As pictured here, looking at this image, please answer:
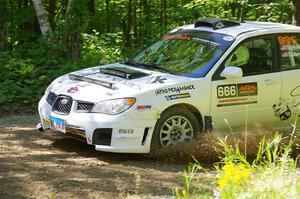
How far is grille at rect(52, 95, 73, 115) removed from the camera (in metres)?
6.90

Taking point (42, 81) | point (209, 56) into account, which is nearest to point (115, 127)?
point (209, 56)

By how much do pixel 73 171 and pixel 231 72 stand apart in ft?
8.15

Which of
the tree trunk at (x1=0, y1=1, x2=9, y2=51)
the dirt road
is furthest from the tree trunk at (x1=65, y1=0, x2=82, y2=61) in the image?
the dirt road

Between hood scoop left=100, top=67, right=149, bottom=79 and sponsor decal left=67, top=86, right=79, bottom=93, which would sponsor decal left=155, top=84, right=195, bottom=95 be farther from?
sponsor decal left=67, top=86, right=79, bottom=93

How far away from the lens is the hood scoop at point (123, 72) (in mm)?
7117

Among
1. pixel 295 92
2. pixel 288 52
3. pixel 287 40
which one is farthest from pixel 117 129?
pixel 287 40

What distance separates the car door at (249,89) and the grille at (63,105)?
191 cm

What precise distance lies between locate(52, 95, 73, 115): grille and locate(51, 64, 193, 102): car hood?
2.7 inches

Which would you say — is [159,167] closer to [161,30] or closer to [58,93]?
[58,93]

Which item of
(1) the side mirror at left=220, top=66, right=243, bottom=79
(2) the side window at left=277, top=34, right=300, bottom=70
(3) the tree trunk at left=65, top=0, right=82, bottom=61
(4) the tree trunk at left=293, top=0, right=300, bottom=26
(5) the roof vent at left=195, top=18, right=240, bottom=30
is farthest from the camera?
(3) the tree trunk at left=65, top=0, right=82, bottom=61

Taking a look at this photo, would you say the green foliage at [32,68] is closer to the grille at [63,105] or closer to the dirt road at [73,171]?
the dirt road at [73,171]

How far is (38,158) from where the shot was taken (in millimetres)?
6750

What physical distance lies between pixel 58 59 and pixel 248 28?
18.1ft

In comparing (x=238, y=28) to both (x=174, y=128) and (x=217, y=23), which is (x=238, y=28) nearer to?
(x=217, y=23)
